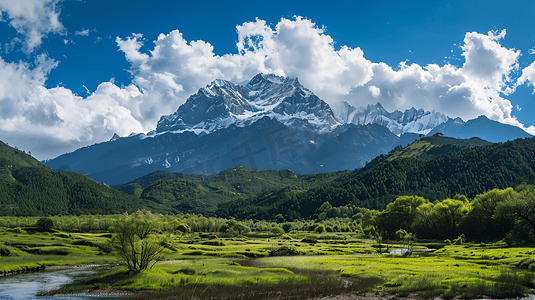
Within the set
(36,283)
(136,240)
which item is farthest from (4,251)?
(136,240)

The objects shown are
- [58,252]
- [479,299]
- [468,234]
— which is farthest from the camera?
[468,234]

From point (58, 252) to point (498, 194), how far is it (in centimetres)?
13545

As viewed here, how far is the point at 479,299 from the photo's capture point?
4038 centimetres

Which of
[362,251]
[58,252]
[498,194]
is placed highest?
[498,194]

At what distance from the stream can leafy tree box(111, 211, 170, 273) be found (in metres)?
8.84

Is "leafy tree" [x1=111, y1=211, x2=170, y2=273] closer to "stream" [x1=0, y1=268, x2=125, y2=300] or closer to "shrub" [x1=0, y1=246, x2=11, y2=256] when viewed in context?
"stream" [x1=0, y1=268, x2=125, y2=300]

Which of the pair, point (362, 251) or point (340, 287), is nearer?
point (340, 287)

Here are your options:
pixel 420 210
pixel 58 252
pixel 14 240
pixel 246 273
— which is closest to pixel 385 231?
pixel 420 210

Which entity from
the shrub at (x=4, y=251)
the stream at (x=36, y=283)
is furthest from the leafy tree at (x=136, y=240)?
the shrub at (x=4, y=251)

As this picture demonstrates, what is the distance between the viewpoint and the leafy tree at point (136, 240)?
5697cm

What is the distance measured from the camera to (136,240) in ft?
193

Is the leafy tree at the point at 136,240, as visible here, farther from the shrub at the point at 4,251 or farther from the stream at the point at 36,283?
the shrub at the point at 4,251

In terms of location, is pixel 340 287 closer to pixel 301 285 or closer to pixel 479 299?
pixel 301 285

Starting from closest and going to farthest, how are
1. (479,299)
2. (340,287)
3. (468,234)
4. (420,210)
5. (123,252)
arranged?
(479,299) < (340,287) < (123,252) < (468,234) < (420,210)
